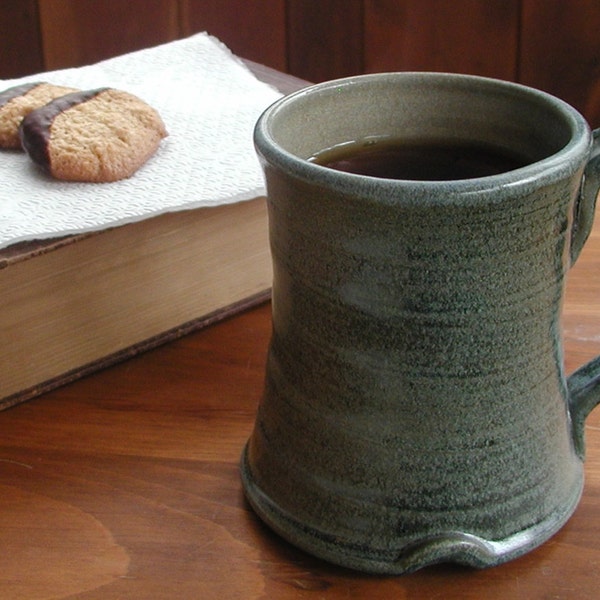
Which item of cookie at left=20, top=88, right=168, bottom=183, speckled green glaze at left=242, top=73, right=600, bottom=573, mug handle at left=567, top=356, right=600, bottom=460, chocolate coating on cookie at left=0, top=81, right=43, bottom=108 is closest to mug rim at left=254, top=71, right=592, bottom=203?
speckled green glaze at left=242, top=73, right=600, bottom=573

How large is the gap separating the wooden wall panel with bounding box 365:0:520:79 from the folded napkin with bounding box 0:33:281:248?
1.41 feet

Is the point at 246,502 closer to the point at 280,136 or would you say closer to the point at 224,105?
the point at 280,136

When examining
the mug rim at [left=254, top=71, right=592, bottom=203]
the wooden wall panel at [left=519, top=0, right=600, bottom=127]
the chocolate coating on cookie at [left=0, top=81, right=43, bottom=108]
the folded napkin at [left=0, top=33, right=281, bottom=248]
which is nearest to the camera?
the mug rim at [left=254, top=71, right=592, bottom=203]

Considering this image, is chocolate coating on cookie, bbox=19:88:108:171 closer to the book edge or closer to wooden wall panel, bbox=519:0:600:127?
the book edge

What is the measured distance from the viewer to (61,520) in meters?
0.46

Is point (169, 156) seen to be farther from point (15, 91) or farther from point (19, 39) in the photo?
point (19, 39)

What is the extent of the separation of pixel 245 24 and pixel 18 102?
61cm

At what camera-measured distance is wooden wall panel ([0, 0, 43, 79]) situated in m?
1.23

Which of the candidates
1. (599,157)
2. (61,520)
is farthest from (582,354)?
(61,520)

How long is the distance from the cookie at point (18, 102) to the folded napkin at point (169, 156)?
0.01m

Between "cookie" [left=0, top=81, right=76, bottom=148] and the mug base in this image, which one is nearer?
the mug base

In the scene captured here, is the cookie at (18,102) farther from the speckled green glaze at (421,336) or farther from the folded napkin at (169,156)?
the speckled green glaze at (421,336)


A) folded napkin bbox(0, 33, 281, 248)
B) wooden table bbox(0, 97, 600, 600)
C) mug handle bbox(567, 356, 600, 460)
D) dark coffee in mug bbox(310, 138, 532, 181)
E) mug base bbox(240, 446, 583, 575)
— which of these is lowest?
wooden table bbox(0, 97, 600, 600)

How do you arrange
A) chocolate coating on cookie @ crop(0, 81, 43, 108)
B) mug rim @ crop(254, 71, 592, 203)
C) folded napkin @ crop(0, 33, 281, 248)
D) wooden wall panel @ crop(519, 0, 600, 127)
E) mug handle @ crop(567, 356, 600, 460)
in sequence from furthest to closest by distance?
wooden wall panel @ crop(519, 0, 600, 127) → chocolate coating on cookie @ crop(0, 81, 43, 108) → folded napkin @ crop(0, 33, 281, 248) → mug handle @ crop(567, 356, 600, 460) → mug rim @ crop(254, 71, 592, 203)
